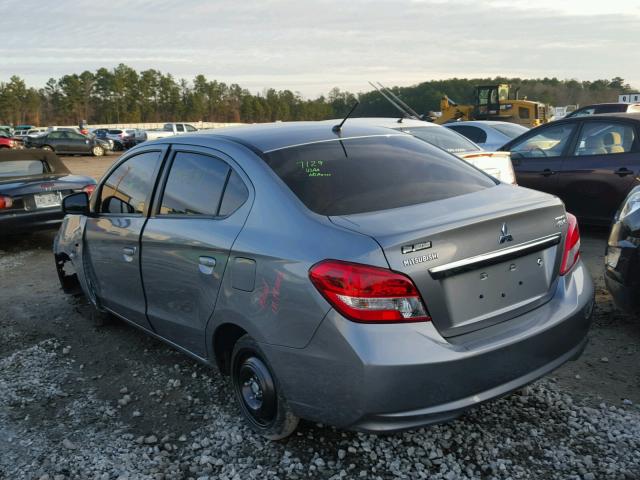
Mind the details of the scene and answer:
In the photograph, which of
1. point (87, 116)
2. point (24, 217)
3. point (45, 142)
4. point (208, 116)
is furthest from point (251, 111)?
point (24, 217)

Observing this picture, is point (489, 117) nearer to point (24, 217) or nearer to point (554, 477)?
point (24, 217)

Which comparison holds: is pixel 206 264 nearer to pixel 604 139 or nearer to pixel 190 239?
pixel 190 239

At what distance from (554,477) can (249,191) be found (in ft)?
6.55

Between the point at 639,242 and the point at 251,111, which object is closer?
the point at 639,242

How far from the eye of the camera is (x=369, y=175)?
3.16 m

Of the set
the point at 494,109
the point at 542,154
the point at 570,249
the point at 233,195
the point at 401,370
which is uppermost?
the point at 233,195

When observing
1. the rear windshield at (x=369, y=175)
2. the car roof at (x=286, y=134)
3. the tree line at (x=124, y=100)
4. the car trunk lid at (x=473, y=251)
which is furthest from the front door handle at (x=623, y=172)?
the tree line at (x=124, y=100)

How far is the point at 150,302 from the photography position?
12.6 feet

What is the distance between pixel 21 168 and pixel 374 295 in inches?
306

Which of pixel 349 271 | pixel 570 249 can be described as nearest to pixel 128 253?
pixel 349 271

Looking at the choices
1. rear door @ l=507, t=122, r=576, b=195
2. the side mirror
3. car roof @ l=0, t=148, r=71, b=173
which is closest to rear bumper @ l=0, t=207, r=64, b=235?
car roof @ l=0, t=148, r=71, b=173

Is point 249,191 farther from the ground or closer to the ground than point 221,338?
farther from the ground

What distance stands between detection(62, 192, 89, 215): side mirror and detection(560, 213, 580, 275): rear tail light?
352 cm

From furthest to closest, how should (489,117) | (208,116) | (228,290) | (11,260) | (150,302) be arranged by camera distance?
(208,116), (489,117), (11,260), (150,302), (228,290)
